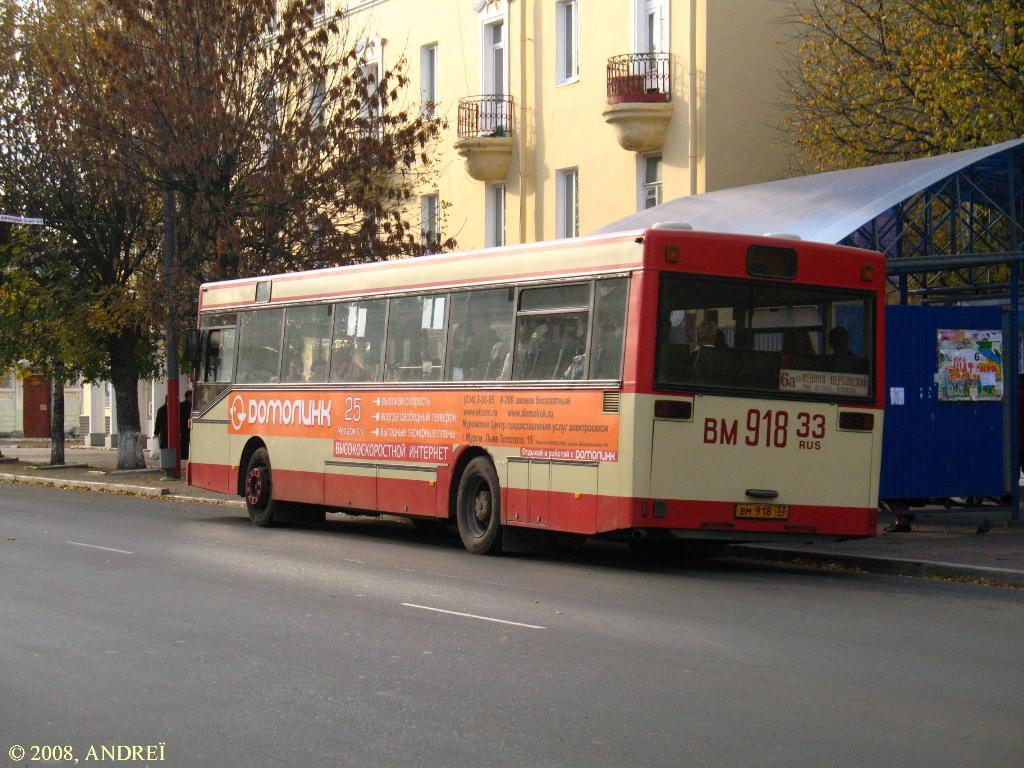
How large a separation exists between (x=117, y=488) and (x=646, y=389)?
18.2m

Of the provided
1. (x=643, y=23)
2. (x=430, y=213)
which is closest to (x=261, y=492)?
(x=643, y=23)

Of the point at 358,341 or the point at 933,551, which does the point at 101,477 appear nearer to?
the point at 358,341

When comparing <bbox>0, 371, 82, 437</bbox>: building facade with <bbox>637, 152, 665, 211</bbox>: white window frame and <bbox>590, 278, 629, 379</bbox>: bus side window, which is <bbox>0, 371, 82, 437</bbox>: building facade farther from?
<bbox>590, 278, 629, 379</bbox>: bus side window

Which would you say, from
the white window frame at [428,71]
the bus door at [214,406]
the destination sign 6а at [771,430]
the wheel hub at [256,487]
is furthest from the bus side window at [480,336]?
the white window frame at [428,71]

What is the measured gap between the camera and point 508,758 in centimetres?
671

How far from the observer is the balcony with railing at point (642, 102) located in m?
30.3

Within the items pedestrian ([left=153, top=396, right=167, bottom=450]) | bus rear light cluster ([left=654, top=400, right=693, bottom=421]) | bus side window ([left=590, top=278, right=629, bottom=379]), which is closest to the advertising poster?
bus rear light cluster ([left=654, top=400, right=693, bottom=421])

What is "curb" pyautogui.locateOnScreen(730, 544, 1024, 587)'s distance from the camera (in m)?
14.3

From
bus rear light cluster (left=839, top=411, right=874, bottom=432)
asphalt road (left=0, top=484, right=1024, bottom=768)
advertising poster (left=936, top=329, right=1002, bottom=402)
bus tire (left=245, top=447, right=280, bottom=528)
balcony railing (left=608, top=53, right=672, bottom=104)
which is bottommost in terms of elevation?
asphalt road (left=0, top=484, right=1024, bottom=768)

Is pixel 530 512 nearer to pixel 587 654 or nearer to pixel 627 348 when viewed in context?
pixel 627 348

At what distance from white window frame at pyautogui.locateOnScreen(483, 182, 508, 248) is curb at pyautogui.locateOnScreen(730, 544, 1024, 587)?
19600 millimetres

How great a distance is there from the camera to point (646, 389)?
14242 mm

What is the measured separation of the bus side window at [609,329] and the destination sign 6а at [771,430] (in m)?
1.03

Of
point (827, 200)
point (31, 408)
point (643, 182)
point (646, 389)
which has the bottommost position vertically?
point (31, 408)
